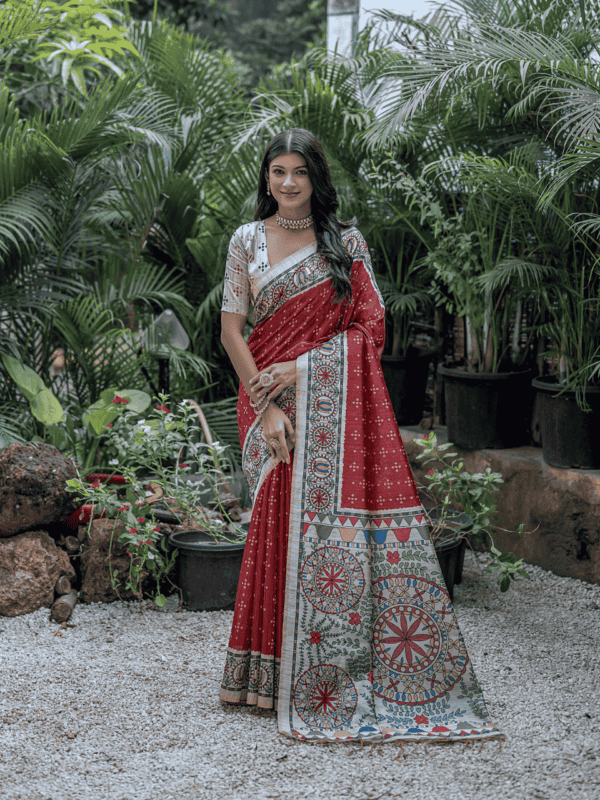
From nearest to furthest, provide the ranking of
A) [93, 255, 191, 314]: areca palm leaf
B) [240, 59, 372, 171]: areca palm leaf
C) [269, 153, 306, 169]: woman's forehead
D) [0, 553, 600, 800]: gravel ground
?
[0, 553, 600, 800]: gravel ground < [269, 153, 306, 169]: woman's forehead < [240, 59, 372, 171]: areca palm leaf < [93, 255, 191, 314]: areca palm leaf

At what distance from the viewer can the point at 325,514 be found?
2.48m

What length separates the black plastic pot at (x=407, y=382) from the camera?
4738 millimetres

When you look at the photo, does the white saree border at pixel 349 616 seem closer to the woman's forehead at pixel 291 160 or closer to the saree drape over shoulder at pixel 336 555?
the saree drape over shoulder at pixel 336 555

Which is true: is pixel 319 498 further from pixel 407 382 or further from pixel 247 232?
pixel 407 382

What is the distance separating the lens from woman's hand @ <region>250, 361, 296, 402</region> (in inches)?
97.5

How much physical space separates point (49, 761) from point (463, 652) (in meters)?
1.32

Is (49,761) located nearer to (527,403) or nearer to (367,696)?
(367,696)

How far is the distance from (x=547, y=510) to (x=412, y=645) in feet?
5.56

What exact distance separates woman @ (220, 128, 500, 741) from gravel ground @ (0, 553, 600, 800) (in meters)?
0.12

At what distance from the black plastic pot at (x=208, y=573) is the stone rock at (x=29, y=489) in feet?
1.79

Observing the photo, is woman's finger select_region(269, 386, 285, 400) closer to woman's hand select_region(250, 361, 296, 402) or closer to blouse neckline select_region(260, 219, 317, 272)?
woman's hand select_region(250, 361, 296, 402)

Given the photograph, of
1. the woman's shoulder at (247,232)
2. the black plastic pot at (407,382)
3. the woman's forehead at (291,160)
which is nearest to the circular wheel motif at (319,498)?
the woman's shoulder at (247,232)

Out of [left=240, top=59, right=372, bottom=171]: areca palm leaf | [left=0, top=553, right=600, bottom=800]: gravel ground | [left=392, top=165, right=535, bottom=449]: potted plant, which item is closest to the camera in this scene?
[left=0, top=553, right=600, bottom=800]: gravel ground

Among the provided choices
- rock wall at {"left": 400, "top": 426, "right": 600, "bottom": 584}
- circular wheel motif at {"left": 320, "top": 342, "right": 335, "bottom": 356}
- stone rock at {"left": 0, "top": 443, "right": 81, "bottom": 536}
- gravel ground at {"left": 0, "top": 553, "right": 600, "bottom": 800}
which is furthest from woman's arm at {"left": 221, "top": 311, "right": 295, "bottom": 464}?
rock wall at {"left": 400, "top": 426, "right": 600, "bottom": 584}
